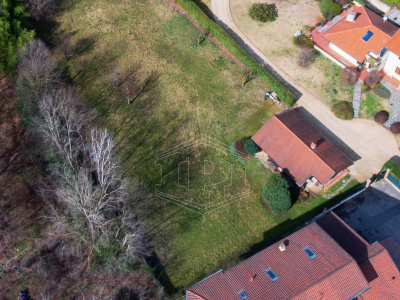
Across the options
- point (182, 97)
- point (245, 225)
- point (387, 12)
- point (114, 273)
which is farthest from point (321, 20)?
point (114, 273)

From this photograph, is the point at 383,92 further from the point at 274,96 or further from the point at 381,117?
the point at 274,96

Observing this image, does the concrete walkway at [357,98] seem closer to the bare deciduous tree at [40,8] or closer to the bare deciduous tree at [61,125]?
the bare deciduous tree at [61,125]

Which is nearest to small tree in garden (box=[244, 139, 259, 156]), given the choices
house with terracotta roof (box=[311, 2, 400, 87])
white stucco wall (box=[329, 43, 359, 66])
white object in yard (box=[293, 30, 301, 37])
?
house with terracotta roof (box=[311, 2, 400, 87])

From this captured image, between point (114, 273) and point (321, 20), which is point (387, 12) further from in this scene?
point (114, 273)

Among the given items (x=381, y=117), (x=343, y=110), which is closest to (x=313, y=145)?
(x=343, y=110)

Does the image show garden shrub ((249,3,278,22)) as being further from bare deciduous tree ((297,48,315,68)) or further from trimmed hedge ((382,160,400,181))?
trimmed hedge ((382,160,400,181))
